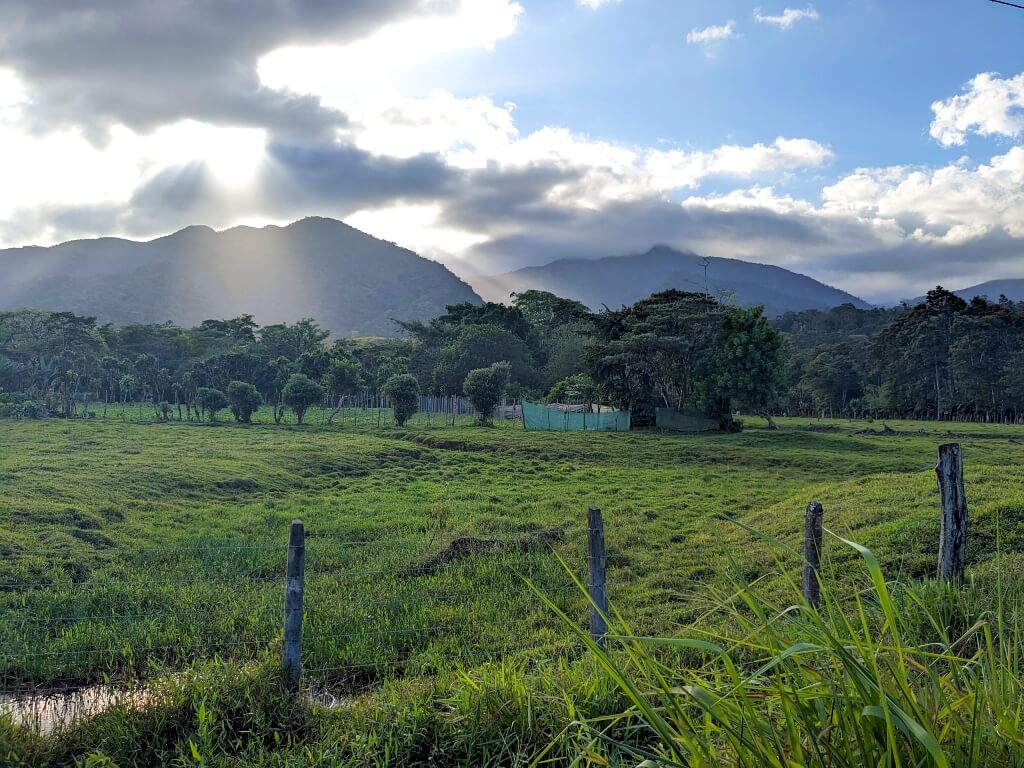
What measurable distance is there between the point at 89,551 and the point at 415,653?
22.4 ft

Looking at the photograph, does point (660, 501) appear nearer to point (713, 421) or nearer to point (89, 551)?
point (89, 551)

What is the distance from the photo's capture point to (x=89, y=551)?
1008cm

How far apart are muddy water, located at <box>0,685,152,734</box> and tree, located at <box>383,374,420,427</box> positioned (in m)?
33.0

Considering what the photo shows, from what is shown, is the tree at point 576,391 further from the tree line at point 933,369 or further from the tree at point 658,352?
the tree line at point 933,369

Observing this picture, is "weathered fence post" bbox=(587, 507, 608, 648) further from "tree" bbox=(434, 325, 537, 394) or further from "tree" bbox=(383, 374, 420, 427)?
"tree" bbox=(434, 325, 537, 394)

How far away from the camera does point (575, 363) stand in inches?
2245

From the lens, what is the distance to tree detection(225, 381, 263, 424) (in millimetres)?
40125

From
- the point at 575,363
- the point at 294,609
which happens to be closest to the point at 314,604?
the point at 294,609

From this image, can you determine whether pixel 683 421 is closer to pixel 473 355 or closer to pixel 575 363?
pixel 473 355

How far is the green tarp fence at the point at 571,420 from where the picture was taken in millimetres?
37562

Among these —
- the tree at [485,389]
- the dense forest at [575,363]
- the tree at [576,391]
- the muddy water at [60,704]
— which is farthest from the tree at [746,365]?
the muddy water at [60,704]

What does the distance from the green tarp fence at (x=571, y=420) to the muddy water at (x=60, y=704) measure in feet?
106

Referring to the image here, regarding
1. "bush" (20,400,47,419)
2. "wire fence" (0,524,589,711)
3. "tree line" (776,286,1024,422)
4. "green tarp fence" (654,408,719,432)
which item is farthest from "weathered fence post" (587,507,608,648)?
"tree line" (776,286,1024,422)

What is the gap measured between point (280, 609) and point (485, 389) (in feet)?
109
